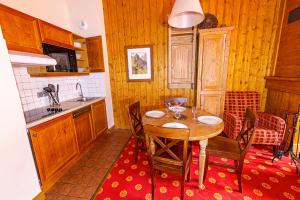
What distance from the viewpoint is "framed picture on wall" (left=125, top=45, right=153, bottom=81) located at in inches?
117

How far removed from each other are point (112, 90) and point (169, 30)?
1.83 m

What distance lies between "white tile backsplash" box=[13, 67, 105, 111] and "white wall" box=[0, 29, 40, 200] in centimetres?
83

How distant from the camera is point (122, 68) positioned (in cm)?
316

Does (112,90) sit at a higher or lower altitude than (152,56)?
lower

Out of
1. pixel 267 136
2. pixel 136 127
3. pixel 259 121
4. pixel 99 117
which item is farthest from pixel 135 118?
pixel 259 121

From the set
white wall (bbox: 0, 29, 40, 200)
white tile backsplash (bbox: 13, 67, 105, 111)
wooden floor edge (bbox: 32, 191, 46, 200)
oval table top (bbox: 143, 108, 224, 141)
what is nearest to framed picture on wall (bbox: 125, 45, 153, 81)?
white tile backsplash (bbox: 13, 67, 105, 111)

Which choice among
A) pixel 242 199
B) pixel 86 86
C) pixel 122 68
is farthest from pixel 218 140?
pixel 86 86

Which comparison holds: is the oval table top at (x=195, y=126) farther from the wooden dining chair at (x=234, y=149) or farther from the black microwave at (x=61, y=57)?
the black microwave at (x=61, y=57)

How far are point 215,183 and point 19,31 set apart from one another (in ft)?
9.82

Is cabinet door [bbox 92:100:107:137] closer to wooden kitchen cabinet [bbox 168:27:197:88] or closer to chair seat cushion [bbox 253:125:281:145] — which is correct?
wooden kitchen cabinet [bbox 168:27:197:88]

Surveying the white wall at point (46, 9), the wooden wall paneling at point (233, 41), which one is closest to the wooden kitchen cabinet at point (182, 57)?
the wooden wall paneling at point (233, 41)

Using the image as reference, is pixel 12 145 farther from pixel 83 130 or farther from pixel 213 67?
pixel 213 67

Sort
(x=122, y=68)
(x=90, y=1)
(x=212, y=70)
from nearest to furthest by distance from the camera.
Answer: (x=212, y=70) → (x=90, y=1) → (x=122, y=68)

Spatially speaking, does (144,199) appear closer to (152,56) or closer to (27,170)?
→ (27,170)
